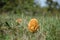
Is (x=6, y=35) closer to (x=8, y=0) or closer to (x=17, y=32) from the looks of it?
(x=17, y=32)

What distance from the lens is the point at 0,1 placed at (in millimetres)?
21312

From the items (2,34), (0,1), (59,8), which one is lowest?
(59,8)

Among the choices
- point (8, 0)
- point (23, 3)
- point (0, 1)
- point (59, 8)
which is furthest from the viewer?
point (59, 8)

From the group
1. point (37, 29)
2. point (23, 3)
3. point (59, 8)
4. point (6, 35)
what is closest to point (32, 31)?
point (37, 29)

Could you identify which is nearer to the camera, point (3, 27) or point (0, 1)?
point (3, 27)

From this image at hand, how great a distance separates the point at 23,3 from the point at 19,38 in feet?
41.1

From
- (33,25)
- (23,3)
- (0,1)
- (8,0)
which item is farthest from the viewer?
(0,1)

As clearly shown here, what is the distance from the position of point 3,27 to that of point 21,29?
395mm

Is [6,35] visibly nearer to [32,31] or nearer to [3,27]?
[3,27]

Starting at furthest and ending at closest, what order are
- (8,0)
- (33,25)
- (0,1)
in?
(0,1)
(8,0)
(33,25)

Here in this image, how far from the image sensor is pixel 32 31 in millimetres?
4852

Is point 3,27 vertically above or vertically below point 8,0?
above

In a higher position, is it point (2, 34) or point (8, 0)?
point (2, 34)

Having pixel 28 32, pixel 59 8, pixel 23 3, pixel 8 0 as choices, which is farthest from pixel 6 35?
pixel 59 8
